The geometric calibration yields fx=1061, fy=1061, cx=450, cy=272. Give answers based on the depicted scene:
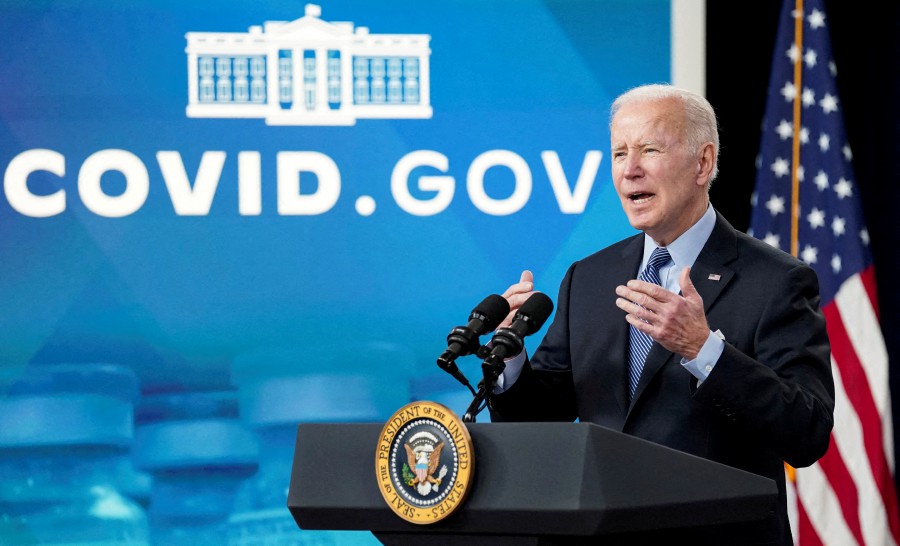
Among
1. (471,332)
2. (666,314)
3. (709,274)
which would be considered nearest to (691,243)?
(709,274)

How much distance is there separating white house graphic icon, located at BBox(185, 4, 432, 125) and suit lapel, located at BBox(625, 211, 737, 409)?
2.31 m

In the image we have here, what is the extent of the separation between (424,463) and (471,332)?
1.12 feet

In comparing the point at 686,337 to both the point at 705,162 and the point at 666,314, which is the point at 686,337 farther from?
the point at 705,162

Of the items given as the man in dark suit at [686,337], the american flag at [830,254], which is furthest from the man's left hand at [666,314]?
the american flag at [830,254]

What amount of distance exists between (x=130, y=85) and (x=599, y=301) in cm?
256

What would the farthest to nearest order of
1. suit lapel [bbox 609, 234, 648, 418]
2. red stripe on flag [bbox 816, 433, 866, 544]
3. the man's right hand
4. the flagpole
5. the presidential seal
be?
the flagpole → red stripe on flag [bbox 816, 433, 866, 544] → suit lapel [bbox 609, 234, 648, 418] → the man's right hand → the presidential seal

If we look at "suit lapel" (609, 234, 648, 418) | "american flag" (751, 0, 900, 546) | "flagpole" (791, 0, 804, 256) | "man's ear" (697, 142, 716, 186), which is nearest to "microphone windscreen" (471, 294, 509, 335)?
"suit lapel" (609, 234, 648, 418)

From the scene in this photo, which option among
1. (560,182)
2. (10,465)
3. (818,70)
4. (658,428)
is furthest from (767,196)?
(10,465)

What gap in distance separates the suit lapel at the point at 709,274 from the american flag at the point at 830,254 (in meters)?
2.47

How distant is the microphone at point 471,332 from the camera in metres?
1.77

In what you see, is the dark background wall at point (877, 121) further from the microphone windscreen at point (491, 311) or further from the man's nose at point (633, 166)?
the microphone windscreen at point (491, 311)

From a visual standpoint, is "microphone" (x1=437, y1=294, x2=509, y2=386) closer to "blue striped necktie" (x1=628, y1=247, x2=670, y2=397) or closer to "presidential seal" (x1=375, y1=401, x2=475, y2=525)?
"presidential seal" (x1=375, y1=401, x2=475, y2=525)

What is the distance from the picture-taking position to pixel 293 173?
4.27m

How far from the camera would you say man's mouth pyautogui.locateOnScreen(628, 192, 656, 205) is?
222 cm
